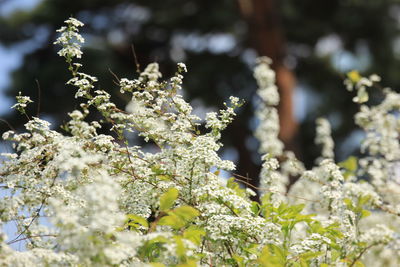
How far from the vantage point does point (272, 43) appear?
31.6ft

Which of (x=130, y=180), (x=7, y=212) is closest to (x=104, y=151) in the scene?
(x=130, y=180)

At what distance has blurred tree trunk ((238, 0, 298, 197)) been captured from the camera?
9539 millimetres

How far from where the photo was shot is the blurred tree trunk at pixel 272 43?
31.3 ft

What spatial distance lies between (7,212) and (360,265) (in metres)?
1.64

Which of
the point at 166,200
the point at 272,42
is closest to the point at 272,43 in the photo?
the point at 272,42

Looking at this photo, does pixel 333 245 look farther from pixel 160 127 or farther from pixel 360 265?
pixel 160 127

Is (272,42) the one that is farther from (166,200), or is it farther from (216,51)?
(166,200)

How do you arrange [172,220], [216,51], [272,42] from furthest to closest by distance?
[216,51]
[272,42]
[172,220]

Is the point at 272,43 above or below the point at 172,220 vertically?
above

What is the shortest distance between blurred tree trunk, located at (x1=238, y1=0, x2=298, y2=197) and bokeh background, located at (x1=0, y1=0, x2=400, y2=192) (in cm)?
187

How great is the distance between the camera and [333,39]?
530 inches

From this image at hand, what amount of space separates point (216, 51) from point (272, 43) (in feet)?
10.2

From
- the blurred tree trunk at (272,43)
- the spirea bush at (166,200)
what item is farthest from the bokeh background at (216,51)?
the spirea bush at (166,200)

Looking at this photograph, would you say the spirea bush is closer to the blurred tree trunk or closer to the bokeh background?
the blurred tree trunk
